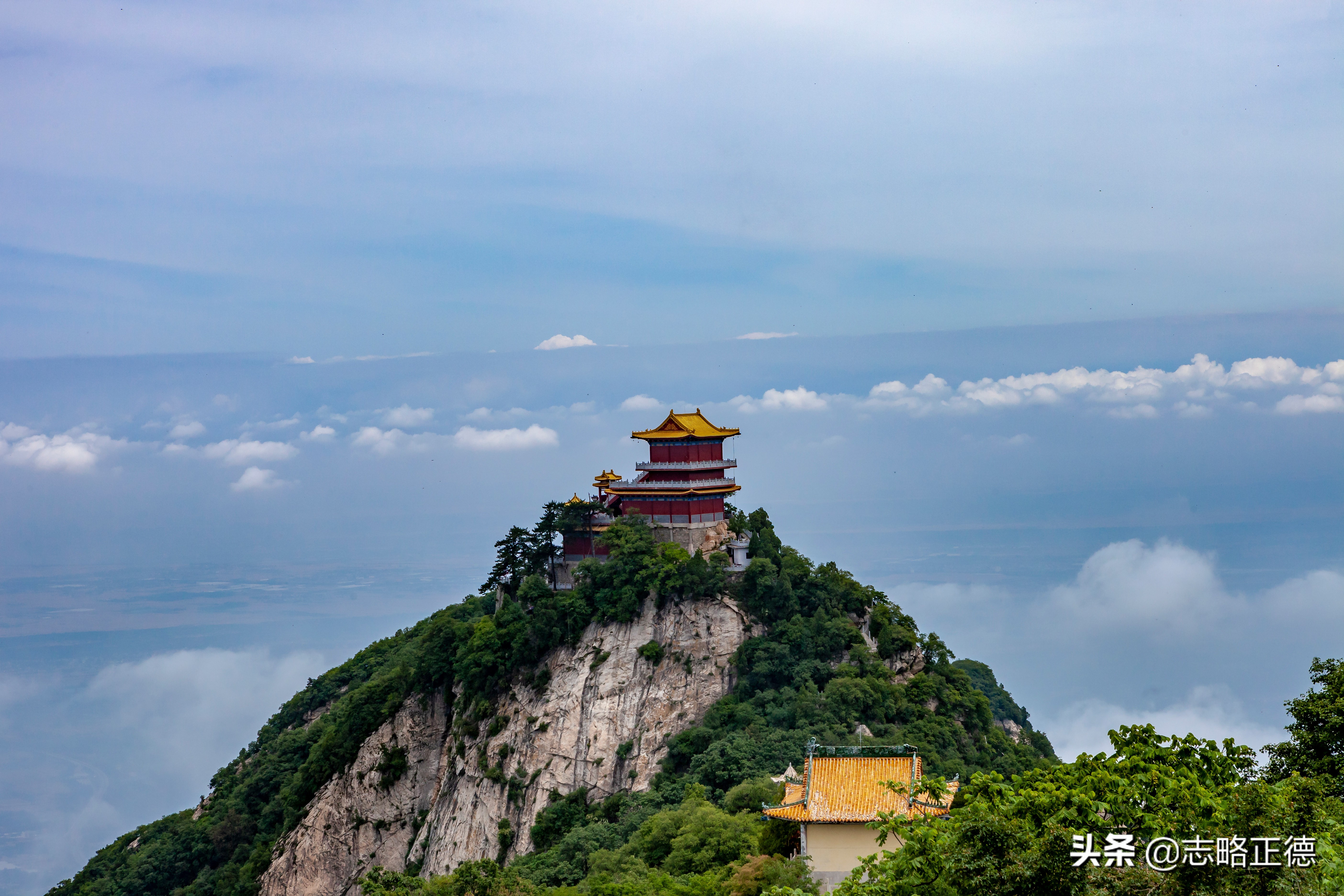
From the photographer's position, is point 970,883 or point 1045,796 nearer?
point 970,883

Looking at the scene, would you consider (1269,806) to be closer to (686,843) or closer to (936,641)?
(686,843)

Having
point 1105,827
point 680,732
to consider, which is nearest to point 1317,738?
point 1105,827

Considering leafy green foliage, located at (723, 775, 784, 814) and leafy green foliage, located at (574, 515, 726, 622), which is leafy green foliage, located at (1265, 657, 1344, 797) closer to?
leafy green foliage, located at (723, 775, 784, 814)

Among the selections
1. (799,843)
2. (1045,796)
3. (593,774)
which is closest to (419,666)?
(593,774)

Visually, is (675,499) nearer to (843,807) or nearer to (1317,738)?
(843,807)

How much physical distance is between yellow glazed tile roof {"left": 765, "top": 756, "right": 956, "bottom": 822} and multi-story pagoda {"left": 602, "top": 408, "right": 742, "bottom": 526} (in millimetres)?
23664

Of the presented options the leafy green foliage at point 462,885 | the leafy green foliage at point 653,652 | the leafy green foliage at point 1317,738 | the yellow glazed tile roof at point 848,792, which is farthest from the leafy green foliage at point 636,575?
the leafy green foliage at point 1317,738

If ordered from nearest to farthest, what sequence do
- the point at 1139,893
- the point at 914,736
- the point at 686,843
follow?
the point at 1139,893, the point at 686,843, the point at 914,736

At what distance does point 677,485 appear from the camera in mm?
54938

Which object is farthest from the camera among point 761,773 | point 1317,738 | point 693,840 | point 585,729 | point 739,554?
point 739,554

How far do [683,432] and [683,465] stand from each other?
1693 mm

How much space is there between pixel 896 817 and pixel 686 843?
34.6 ft

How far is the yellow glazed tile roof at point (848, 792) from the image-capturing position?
3056 centimetres

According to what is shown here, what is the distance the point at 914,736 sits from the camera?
→ 45344 millimetres
